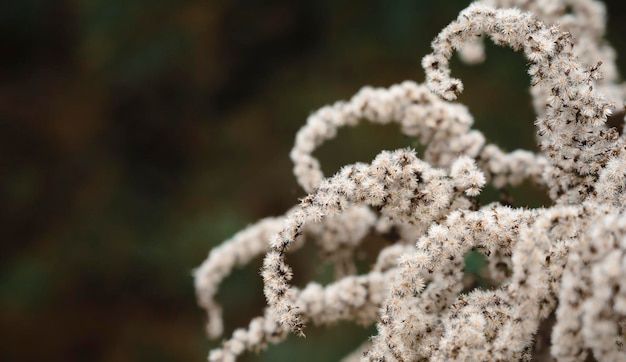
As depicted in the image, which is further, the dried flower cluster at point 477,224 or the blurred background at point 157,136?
the blurred background at point 157,136

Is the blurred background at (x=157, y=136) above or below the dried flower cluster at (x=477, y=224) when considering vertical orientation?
above

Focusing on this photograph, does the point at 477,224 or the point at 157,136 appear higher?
the point at 157,136

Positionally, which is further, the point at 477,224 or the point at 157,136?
the point at 157,136

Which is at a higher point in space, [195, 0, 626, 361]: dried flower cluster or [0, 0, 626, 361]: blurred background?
[0, 0, 626, 361]: blurred background
